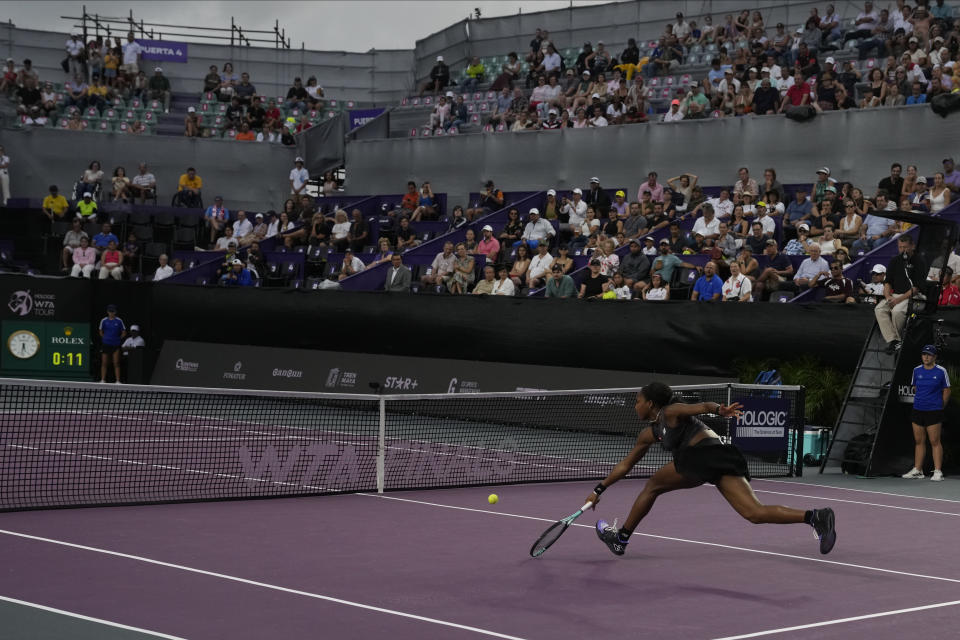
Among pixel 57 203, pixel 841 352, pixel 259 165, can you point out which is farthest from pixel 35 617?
pixel 259 165

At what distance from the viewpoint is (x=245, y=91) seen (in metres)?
36.3

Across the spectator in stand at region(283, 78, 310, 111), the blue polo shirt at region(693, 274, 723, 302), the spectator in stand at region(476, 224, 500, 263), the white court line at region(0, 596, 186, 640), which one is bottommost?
the white court line at region(0, 596, 186, 640)

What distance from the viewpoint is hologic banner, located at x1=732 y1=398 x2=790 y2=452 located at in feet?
53.1

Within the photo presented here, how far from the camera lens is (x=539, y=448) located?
59.8 feet

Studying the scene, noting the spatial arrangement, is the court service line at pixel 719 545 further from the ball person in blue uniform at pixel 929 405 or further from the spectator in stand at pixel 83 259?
the spectator in stand at pixel 83 259

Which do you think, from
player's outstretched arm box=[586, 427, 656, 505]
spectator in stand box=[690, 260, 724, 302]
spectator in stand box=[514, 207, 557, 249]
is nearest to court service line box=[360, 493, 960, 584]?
player's outstretched arm box=[586, 427, 656, 505]

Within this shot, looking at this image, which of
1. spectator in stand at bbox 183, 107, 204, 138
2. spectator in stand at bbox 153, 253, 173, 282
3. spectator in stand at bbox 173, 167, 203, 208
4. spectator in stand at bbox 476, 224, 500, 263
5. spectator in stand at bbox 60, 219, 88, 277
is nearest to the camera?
spectator in stand at bbox 476, 224, 500, 263

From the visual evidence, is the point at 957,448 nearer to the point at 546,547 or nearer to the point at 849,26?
the point at 546,547

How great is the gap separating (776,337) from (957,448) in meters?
2.84

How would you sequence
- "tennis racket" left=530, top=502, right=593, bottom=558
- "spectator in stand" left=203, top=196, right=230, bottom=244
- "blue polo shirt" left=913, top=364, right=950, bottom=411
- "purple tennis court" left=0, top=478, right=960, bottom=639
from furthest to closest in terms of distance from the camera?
"spectator in stand" left=203, top=196, right=230, bottom=244, "blue polo shirt" left=913, top=364, right=950, bottom=411, "tennis racket" left=530, top=502, right=593, bottom=558, "purple tennis court" left=0, top=478, right=960, bottom=639

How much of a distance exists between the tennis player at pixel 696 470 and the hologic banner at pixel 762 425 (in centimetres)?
631

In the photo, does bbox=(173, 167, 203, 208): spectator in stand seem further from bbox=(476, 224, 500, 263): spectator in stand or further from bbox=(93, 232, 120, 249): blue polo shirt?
bbox=(476, 224, 500, 263): spectator in stand

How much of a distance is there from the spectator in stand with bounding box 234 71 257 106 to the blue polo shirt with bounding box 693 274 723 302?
19.4 meters

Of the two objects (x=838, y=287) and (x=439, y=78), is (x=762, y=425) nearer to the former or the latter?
(x=838, y=287)
